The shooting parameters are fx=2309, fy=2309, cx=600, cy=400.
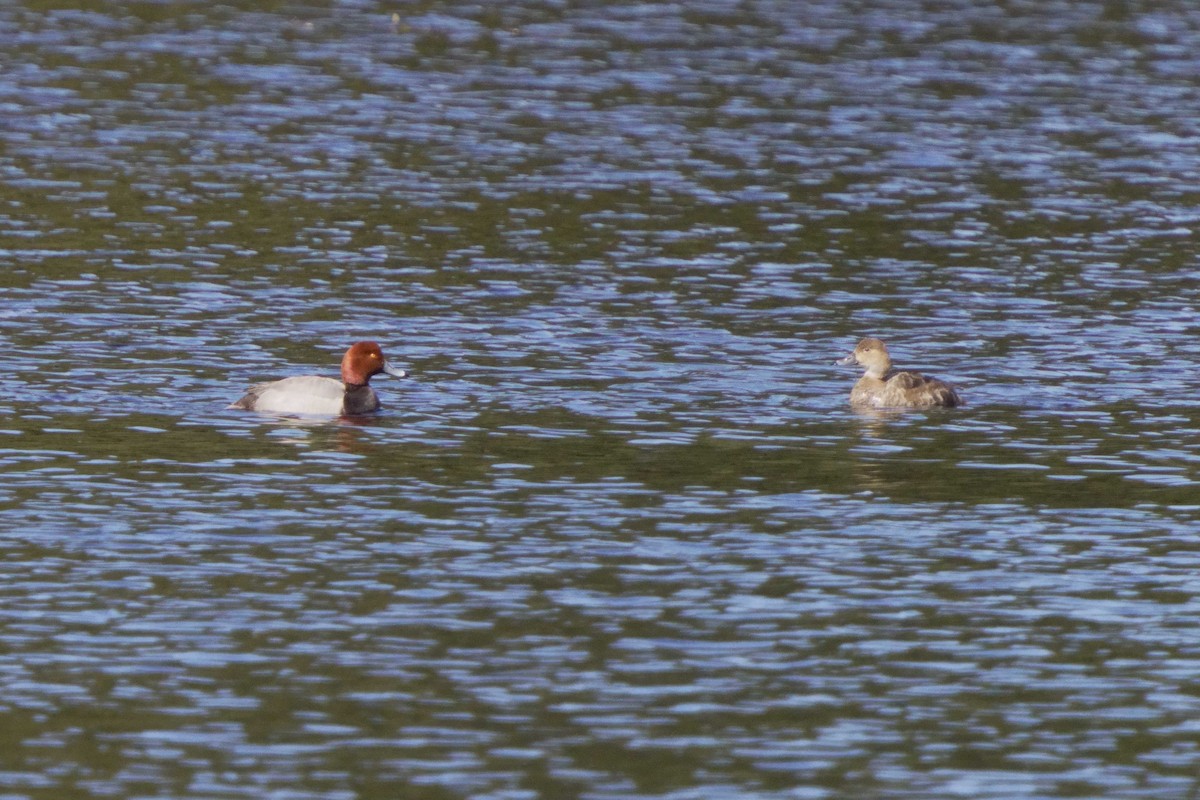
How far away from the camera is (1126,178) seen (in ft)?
133

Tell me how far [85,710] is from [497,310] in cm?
1580

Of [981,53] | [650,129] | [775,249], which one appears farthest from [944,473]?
[981,53]

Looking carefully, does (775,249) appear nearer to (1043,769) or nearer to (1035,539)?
(1035,539)

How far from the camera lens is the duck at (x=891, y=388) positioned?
978 inches

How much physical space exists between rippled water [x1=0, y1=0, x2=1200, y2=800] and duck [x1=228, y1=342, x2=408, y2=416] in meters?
0.29

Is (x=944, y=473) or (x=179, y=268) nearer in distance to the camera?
(x=944, y=473)

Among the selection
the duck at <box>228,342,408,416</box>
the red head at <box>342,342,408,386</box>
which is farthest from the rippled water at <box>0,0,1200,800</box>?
the red head at <box>342,342,408,386</box>

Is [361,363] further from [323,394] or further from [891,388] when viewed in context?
[891,388]

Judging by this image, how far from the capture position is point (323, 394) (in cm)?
2459

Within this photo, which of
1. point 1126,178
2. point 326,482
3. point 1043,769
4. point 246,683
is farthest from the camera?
point 1126,178

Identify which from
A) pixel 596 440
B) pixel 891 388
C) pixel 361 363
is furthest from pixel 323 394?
pixel 891 388

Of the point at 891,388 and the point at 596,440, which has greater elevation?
the point at 891,388

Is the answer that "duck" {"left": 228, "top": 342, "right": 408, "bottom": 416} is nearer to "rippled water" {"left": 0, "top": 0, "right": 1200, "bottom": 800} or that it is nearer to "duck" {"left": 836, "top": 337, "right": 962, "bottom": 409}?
"rippled water" {"left": 0, "top": 0, "right": 1200, "bottom": 800}

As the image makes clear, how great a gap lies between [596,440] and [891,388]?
377 centimetres
